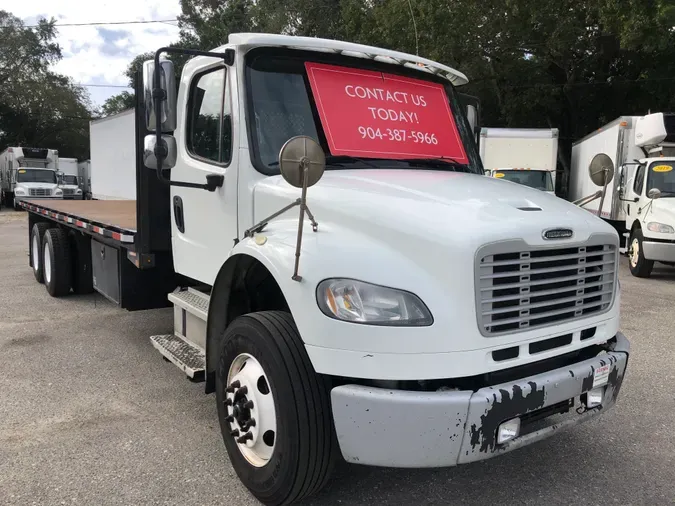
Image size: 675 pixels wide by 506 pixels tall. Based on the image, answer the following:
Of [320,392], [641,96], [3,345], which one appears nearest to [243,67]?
[320,392]

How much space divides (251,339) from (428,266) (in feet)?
3.09

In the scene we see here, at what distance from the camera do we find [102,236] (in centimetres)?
574

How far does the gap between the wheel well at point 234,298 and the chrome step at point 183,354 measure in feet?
0.78

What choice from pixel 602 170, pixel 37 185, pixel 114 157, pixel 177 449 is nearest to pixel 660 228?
pixel 602 170

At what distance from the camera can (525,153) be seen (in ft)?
50.6

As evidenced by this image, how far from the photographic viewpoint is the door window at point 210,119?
362 cm

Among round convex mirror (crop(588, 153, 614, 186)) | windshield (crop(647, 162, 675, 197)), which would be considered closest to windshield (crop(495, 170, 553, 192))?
windshield (crop(647, 162, 675, 197))

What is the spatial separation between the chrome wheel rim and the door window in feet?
4.36

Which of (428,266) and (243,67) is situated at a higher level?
(243,67)

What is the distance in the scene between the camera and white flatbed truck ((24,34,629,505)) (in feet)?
8.09

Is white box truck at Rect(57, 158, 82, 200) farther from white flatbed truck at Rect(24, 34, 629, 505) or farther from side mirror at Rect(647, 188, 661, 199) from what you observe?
white flatbed truck at Rect(24, 34, 629, 505)

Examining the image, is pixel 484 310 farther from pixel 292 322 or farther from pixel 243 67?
pixel 243 67

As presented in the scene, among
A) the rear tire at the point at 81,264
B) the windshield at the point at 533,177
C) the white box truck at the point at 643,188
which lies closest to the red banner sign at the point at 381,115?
the rear tire at the point at 81,264

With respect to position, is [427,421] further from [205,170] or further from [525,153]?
[525,153]
